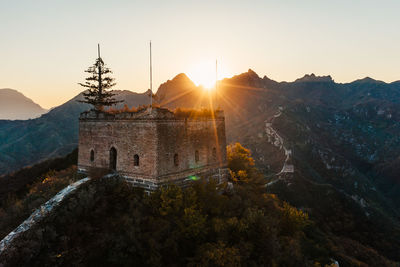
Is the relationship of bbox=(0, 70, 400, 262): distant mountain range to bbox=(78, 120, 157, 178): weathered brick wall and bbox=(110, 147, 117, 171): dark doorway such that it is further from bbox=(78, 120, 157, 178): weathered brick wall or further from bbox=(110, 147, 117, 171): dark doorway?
bbox=(110, 147, 117, 171): dark doorway

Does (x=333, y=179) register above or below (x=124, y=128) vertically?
below

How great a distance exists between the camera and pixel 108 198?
1662 centimetres

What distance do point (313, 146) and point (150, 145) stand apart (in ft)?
328

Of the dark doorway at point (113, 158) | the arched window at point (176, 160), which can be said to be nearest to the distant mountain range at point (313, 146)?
the arched window at point (176, 160)

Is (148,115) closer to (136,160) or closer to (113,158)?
(136,160)

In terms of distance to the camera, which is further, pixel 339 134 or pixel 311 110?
pixel 311 110

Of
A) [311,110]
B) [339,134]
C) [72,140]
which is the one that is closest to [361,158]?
[339,134]

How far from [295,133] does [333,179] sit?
24.8m

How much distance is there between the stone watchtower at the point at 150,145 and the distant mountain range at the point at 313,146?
26.9m

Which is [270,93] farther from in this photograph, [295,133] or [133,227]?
[133,227]

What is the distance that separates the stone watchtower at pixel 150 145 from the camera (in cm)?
1734

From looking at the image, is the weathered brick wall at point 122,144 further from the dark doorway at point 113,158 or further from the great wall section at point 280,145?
the great wall section at point 280,145

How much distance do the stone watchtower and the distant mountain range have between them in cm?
2692

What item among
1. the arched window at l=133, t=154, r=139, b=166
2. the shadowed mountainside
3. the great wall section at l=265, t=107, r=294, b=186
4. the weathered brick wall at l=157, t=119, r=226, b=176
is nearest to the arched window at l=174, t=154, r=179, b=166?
the weathered brick wall at l=157, t=119, r=226, b=176
